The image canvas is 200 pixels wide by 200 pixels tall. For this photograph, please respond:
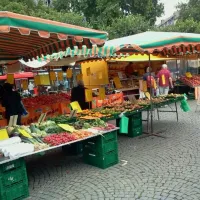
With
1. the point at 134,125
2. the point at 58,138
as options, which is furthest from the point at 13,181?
the point at 134,125

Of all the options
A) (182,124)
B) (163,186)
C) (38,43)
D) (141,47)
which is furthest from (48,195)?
(182,124)

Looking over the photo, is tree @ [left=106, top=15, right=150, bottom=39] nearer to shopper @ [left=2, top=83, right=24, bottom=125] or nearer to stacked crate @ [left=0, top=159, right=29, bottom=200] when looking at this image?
shopper @ [left=2, top=83, right=24, bottom=125]

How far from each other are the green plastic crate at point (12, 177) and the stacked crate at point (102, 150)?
1572 mm

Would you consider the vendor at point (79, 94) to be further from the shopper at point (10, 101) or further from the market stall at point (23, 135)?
the market stall at point (23, 135)

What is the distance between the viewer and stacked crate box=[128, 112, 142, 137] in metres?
7.14

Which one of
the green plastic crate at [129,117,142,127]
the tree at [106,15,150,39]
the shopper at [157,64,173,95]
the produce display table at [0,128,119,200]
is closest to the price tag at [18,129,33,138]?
the produce display table at [0,128,119,200]

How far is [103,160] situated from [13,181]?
179 cm

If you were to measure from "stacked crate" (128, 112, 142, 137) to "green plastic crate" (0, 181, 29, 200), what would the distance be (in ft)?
12.3

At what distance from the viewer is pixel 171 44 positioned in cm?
638

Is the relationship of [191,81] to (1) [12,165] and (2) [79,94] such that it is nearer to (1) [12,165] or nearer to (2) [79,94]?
(2) [79,94]

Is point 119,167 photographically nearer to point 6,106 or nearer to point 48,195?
point 48,195

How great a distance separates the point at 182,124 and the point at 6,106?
18.8 ft

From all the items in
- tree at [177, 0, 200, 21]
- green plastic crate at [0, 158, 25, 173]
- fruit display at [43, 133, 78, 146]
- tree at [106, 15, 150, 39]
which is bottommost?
green plastic crate at [0, 158, 25, 173]

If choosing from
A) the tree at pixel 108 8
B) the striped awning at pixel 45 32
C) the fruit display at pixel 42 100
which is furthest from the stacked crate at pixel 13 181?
the tree at pixel 108 8
